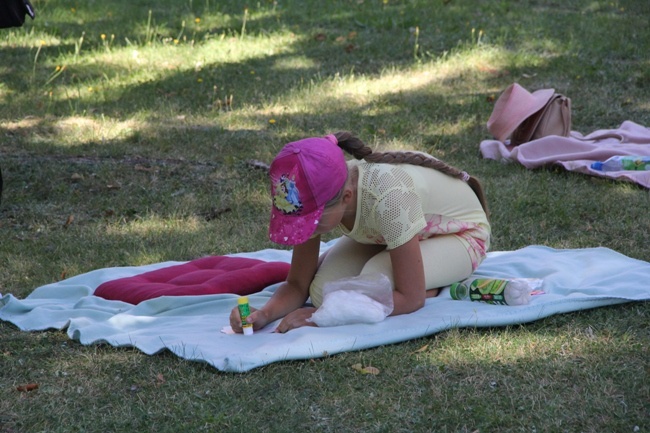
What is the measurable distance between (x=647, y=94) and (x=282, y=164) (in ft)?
16.0

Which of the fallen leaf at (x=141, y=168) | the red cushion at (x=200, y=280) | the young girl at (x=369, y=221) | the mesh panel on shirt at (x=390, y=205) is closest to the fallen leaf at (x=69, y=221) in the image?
the fallen leaf at (x=141, y=168)

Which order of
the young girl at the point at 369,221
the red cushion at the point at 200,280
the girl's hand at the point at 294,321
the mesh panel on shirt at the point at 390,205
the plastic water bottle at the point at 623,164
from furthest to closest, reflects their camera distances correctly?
the plastic water bottle at the point at 623,164 < the red cushion at the point at 200,280 < the girl's hand at the point at 294,321 < the mesh panel on shirt at the point at 390,205 < the young girl at the point at 369,221

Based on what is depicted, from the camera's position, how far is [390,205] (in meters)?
3.16

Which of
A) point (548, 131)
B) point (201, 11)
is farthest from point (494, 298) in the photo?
point (201, 11)

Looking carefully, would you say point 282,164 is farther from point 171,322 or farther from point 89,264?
point 89,264

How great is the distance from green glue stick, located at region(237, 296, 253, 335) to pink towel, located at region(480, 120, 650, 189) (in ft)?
9.16

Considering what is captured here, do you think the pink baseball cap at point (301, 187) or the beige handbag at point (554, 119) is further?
the beige handbag at point (554, 119)

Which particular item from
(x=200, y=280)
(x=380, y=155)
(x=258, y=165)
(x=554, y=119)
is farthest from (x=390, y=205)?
(x=554, y=119)

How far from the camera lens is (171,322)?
11.4 feet

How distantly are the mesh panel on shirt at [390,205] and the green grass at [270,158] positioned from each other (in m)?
0.42

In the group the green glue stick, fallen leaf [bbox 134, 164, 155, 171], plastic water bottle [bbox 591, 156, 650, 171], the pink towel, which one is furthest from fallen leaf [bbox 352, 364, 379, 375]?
fallen leaf [bbox 134, 164, 155, 171]

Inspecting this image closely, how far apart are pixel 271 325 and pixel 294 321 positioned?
151 millimetres

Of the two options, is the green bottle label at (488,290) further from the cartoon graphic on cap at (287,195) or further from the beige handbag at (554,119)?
the beige handbag at (554,119)

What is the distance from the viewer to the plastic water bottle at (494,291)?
3.32 m
